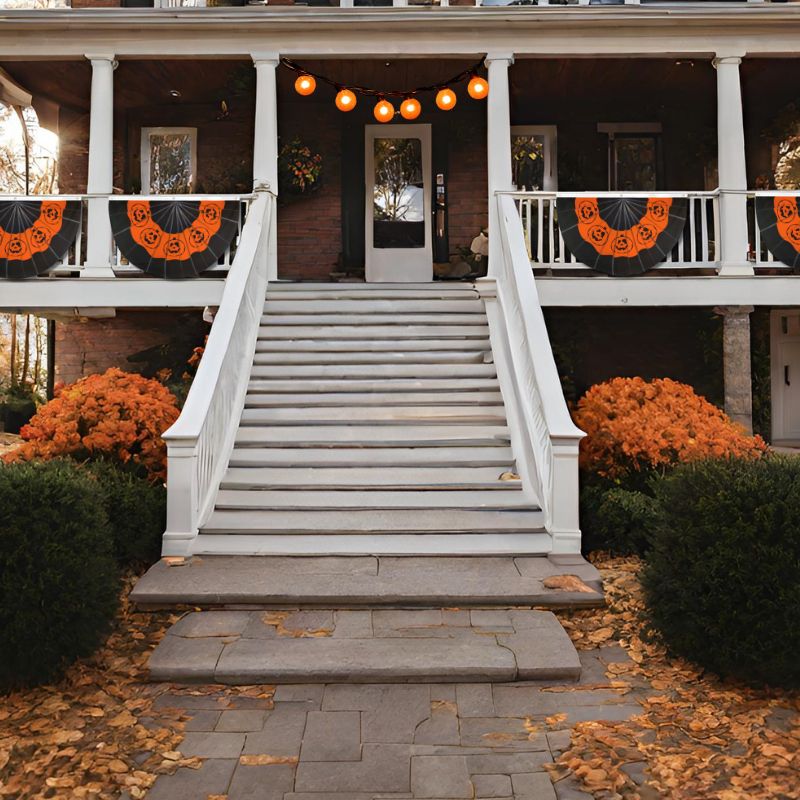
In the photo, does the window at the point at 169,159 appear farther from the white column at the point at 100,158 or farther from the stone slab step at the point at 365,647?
the stone slab step at the point at 365,647

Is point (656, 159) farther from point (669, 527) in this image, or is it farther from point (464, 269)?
point (669, 527)

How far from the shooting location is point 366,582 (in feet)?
14.3

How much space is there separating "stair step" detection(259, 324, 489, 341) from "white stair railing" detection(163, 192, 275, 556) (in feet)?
0.90

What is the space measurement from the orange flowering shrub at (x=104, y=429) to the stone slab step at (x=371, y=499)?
0.77 meters

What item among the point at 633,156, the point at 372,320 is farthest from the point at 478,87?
the point at 633,156

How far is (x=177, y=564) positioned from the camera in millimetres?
4672

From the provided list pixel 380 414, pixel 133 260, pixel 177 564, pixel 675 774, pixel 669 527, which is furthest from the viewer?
pixel 133 260

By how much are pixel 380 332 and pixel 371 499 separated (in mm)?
2575

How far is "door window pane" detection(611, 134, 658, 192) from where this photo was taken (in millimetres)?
10961

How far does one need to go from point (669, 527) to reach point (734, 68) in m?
7.20

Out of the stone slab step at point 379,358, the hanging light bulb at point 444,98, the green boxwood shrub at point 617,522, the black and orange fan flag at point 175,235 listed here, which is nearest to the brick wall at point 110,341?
the black and orange fan flag at point 175,235

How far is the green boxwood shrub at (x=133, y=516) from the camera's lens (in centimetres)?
479

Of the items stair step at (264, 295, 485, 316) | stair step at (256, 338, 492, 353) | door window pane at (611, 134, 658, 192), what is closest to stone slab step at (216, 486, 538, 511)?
stair step at (256, 338, 492, 353)

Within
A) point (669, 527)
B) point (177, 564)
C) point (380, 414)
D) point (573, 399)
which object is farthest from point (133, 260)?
point (669, 527)
